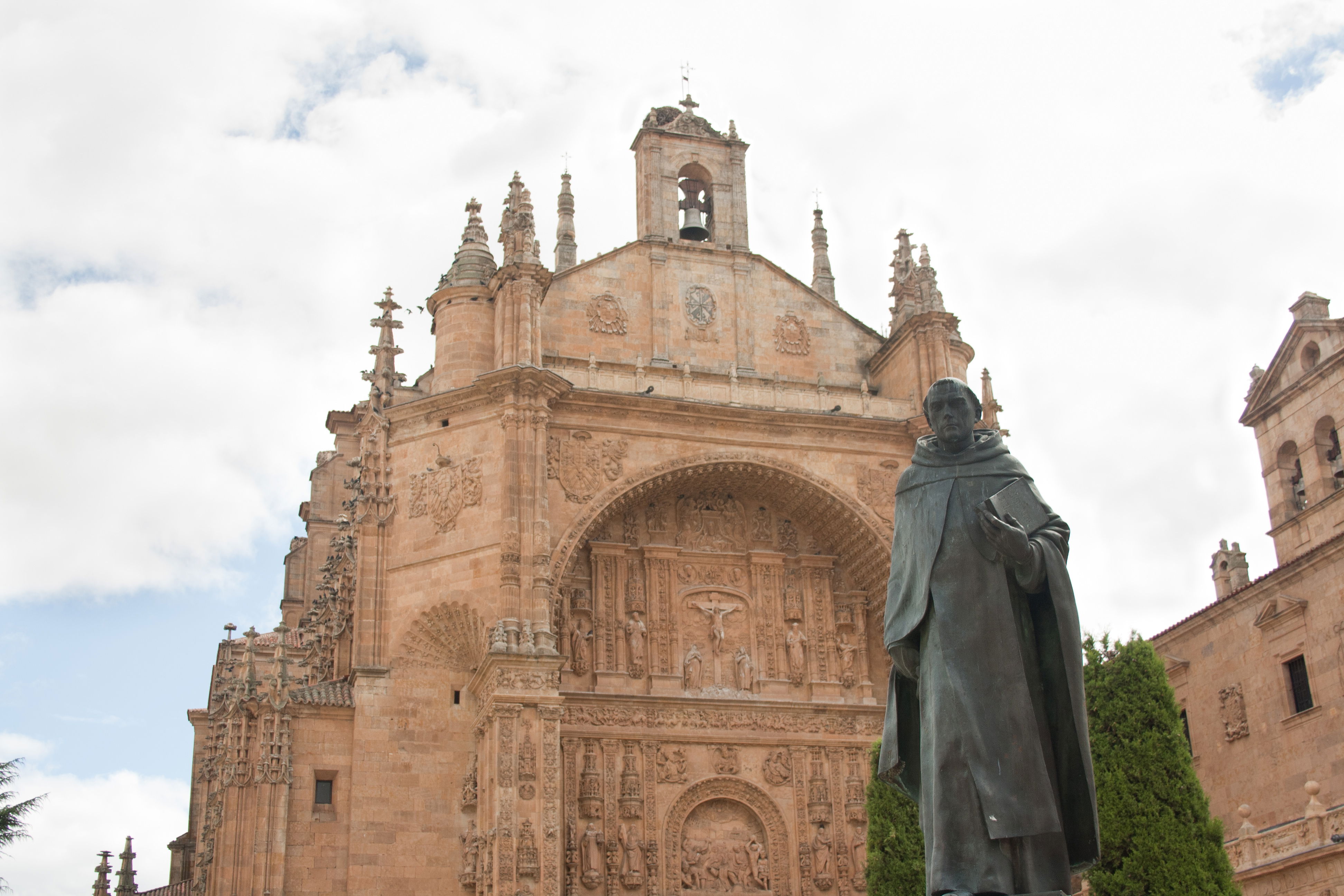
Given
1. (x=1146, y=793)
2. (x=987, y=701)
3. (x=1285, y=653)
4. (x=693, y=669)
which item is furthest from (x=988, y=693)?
(x=1285, y=653)

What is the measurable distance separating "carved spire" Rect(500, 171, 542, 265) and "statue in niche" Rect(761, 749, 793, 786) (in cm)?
899

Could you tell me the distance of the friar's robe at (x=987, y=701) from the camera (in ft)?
16.7

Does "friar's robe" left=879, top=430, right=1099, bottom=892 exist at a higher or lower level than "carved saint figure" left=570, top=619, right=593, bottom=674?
lower

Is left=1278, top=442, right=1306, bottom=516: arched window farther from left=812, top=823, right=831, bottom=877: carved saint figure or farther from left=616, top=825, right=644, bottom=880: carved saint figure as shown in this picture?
left=616, top=825, right=644, bottom=880: carved saint figure

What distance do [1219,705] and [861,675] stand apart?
6225 mm

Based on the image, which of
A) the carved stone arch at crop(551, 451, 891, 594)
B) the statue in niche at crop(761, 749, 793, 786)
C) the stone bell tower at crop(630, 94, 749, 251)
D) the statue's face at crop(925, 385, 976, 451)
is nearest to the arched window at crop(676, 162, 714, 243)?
the stone bell tower at crop(630, 94, 749, 251)

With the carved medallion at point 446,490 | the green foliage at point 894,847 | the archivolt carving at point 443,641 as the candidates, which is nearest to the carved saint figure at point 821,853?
the green foliage at point 894,847

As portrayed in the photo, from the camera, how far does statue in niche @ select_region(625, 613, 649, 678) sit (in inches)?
947

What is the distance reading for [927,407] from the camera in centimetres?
583

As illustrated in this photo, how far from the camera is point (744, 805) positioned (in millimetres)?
23766

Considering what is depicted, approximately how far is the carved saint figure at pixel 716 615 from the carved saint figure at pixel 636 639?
1.11m

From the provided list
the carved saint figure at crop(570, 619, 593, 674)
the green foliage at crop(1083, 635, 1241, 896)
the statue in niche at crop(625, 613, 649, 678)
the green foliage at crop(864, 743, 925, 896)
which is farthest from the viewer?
the statue in niche at crop(625, 613, 649, 678)

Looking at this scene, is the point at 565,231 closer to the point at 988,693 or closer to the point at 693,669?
the point at 693,669

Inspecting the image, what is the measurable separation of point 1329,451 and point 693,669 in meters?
12.4
